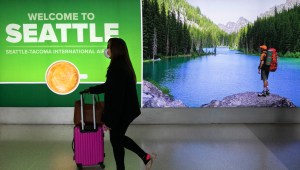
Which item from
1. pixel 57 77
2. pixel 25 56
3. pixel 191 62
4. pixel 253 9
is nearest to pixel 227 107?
pixel 191 62

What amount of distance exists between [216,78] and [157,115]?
1.24 metres

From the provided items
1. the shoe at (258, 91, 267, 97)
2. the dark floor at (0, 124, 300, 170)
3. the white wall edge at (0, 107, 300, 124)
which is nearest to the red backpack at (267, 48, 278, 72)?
the shoe at (258, 91, 267, 97)

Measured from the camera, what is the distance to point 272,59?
6590mm

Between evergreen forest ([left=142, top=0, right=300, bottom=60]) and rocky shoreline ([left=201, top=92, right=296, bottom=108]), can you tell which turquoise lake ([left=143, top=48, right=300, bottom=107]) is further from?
evergreen forest ([left=142, top=0, right=300, bottom=60])

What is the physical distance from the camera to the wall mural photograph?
257 inches

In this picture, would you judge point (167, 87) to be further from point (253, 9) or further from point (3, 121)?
point (3, 121)

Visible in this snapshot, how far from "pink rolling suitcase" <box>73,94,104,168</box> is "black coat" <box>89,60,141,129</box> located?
0.57 meters

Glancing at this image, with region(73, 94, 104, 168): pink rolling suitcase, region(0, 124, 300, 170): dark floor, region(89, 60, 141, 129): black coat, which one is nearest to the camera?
region(89, 60, 141, 129): black coat

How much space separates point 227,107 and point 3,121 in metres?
3.98

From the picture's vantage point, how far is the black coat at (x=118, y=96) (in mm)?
3508

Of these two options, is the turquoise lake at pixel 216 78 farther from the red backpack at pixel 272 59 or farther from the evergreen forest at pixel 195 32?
the evergreen forest at pixel 195 32

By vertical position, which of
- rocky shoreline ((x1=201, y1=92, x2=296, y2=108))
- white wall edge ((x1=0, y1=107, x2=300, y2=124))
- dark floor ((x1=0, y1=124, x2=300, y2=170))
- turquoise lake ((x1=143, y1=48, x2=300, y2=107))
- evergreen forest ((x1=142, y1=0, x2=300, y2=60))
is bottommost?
dark floor ((x1=0, y1=124, x2=300, y2=170))

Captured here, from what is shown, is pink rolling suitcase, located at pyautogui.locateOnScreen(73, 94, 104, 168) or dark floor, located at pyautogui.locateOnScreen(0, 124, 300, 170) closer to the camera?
pink rolling suitcase, located at pyautogui.locateOnScreen(73, 94, 104, 168)

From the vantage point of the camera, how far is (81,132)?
4102mm
